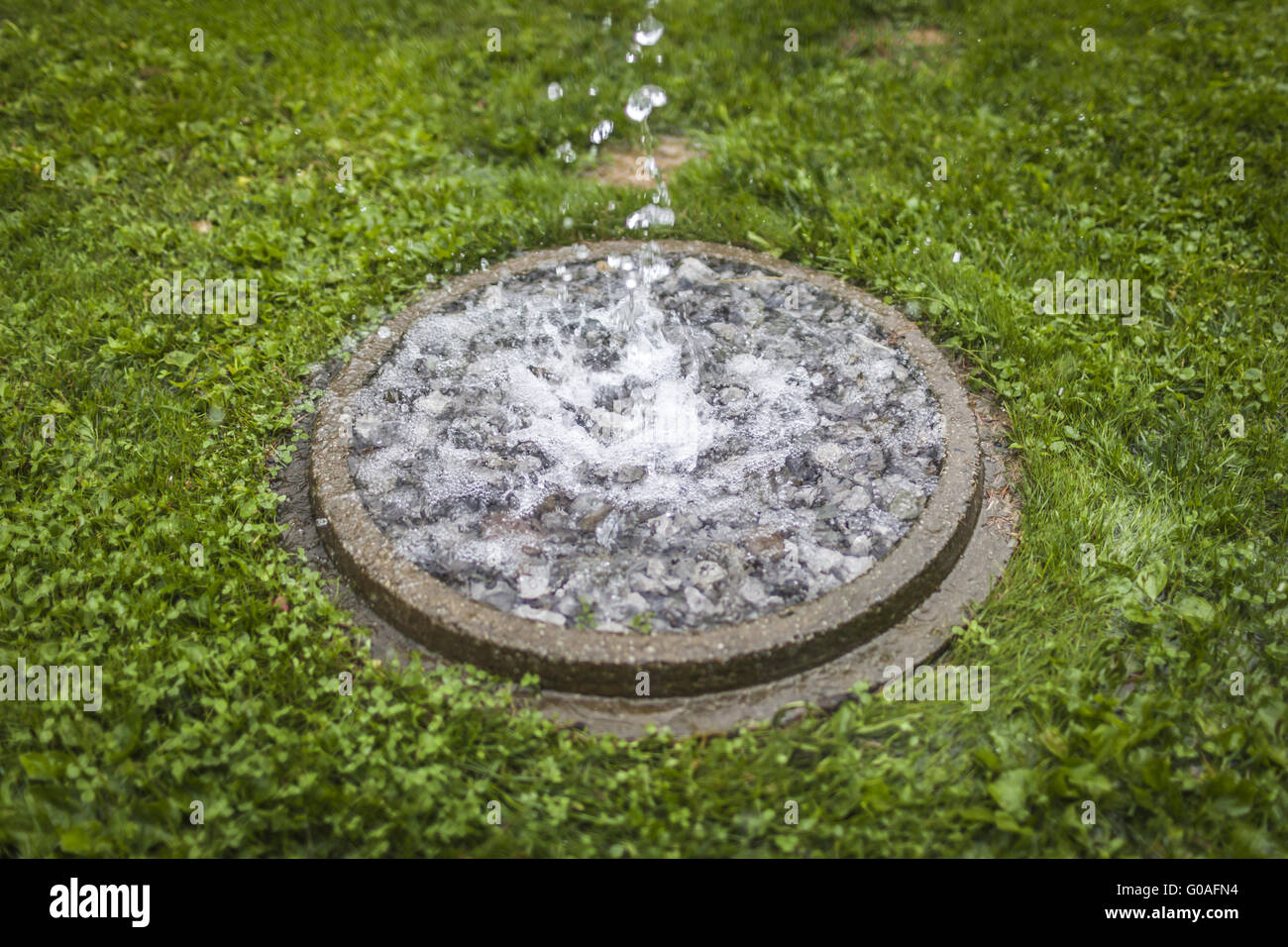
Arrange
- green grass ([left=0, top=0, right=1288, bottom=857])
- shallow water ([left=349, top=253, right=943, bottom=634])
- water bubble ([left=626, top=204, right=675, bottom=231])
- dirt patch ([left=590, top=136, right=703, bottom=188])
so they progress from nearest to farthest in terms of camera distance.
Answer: green grass ([left=0, top=0, right=1288, bottom=857]) → shallow water ([left=349, top=253, right=943, bottom=634]) → water bubble ([left=626, top=204, right=675, bottom=231]) → dirt patch ([left=590, top=136, right=703, bottom=188])

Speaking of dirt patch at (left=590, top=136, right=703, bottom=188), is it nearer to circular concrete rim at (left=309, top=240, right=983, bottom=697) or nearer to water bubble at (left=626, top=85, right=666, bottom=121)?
A: water bubble at (left=626, top=85, right=666, bottom=121)

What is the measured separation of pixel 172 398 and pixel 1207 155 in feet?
14.1

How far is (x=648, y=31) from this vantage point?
5.09 meters

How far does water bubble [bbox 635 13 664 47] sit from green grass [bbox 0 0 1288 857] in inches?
4.6

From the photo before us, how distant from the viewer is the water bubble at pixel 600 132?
14.7 feet

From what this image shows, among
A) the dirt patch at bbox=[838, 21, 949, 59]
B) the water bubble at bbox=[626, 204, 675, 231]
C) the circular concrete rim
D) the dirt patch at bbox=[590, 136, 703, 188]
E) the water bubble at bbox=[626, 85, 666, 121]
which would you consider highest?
the dirt patch at bbox=[838, 21, 949, 59]

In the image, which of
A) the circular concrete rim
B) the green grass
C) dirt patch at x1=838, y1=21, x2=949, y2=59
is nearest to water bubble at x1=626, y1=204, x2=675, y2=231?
the green grass

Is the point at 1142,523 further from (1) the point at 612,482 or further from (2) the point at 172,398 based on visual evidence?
(2) the point at 172,398

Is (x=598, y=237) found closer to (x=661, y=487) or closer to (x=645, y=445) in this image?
(x=645, y=445)

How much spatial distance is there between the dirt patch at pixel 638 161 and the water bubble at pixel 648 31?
798 millimetres

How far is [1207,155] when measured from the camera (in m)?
4.00

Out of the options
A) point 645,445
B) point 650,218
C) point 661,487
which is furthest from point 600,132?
point 661,487

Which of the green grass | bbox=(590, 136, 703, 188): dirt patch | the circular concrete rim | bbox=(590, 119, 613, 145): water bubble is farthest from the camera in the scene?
bbox=(590, 119, 613, 145): water bubble

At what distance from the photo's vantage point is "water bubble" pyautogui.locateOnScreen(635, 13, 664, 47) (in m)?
5.01
